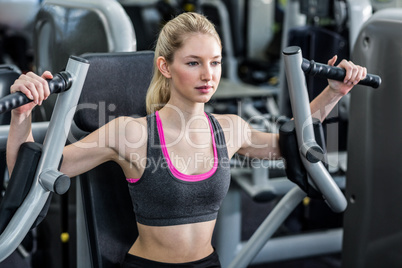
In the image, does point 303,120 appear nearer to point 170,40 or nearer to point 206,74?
point 206,74

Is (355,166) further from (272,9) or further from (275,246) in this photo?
(272,9)

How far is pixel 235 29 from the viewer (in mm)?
6277

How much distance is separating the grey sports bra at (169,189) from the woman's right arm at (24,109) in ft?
1.01

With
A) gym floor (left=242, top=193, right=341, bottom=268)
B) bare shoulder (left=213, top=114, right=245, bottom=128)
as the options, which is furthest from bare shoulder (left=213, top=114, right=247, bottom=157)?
gym floor (left=242, top=193, right=341, bottom=268)

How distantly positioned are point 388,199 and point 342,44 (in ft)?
4.38

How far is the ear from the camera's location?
4.48 ft

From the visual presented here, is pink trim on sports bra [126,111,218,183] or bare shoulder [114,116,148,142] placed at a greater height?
bare shoulder [114,116,148,142]

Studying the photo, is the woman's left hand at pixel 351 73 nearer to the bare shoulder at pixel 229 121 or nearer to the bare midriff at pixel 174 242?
the bare shoulder at pixel 229 121

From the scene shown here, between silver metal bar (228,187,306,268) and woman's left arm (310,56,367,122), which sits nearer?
woman's left arm (310,56,367,122)

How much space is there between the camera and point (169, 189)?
4.43 feet

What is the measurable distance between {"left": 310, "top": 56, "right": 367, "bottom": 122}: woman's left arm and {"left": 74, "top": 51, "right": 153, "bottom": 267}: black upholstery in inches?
19.4

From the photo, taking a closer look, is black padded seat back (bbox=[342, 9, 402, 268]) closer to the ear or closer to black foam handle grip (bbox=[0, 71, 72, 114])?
the ear

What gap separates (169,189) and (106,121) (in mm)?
277

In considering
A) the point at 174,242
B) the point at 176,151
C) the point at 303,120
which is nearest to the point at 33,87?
the point at 176,151
